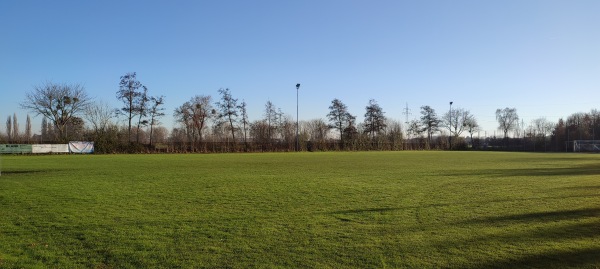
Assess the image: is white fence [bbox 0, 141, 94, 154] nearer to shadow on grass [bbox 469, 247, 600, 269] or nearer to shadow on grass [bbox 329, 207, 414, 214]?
shadow on grass [bbox 329, 207, 414, 214]

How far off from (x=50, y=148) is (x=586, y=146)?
270ft

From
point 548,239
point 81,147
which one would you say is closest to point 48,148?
point 81,147

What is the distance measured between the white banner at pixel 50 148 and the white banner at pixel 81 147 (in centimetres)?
56

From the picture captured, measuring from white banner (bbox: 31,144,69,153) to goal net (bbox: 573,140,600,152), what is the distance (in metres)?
77.1

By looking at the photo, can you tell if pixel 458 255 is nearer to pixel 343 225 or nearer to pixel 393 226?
pixel 393 226

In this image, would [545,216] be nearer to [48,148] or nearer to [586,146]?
[48,148]

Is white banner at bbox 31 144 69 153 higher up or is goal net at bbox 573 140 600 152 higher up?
white banner at bbox 31 144 69 153

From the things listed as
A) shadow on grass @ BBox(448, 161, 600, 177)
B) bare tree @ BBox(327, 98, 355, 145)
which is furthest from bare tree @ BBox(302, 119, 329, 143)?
shadow on grass @ BBox(448, 161, 600, 177)

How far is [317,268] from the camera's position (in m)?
5.10

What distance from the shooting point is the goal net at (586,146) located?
2689 inches

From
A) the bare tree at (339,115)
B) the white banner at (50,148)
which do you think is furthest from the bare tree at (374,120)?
the white banner at (50,148)

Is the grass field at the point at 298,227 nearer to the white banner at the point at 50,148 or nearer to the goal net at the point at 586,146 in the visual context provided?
the white banner at the point at 50,148

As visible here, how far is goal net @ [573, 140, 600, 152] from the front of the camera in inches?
2689

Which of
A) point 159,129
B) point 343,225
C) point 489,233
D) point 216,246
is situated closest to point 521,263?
point 489,233
